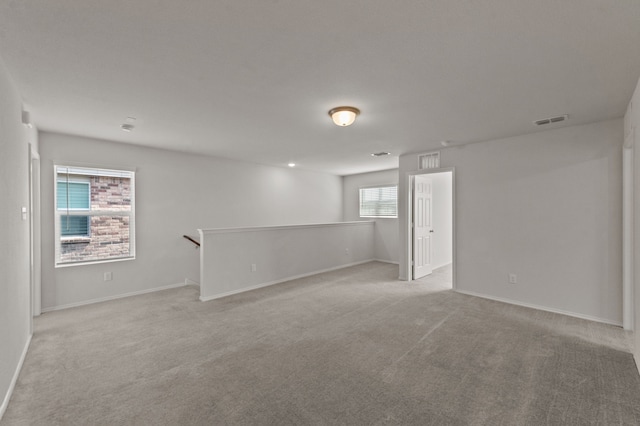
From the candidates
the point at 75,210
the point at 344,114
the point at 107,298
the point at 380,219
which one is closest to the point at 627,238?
the point at 344,114

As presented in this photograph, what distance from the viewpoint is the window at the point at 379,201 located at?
7.60m

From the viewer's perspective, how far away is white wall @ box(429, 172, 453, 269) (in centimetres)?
653

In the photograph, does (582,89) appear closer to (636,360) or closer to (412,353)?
(636,360)

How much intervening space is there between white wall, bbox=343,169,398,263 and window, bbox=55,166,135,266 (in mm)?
5606

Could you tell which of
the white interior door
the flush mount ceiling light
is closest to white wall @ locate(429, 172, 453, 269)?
the white interior door

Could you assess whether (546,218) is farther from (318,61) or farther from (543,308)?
(318,61)

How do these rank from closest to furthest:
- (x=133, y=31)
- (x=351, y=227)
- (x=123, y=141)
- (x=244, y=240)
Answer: (x=133, y=31), (x=123, y=141), (x=244, y=240), (x=351, y=227)

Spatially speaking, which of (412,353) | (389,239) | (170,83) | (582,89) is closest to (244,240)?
(170,83)

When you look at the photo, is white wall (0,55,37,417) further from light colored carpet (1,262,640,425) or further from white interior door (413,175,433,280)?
white interior door (413,175,433,280)

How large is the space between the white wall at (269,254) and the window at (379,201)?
892mm

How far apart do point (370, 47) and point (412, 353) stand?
2674 mm

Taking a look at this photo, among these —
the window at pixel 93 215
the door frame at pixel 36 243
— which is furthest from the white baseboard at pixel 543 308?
the door frame at pixel 36 243

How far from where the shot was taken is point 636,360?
8.35ft

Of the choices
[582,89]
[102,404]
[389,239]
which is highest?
[582,89]
